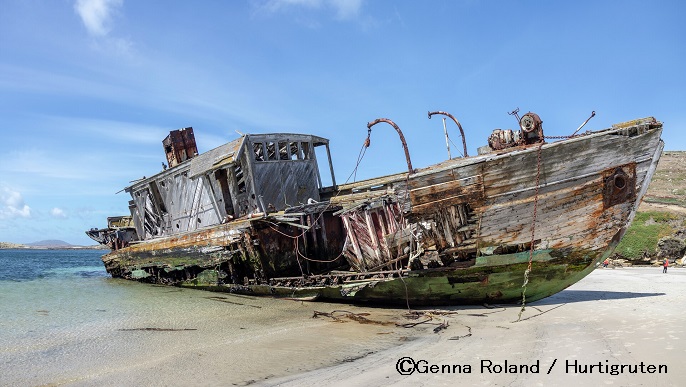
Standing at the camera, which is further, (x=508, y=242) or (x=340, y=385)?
(x=508, y=242)

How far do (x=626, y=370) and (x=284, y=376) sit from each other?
13.8 feet

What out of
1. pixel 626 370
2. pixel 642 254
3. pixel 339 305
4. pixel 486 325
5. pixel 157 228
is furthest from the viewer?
pixel 642 254

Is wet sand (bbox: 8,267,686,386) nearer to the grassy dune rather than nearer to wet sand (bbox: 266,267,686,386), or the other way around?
Answer: wet sand (bbox: 266,267,686,386)

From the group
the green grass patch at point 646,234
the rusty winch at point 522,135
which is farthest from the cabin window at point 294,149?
the green grass patch at point 646,234

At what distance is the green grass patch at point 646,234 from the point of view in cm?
2519

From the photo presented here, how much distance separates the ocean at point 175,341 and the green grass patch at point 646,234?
71.2ft

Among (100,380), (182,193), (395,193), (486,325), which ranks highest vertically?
(182,193)

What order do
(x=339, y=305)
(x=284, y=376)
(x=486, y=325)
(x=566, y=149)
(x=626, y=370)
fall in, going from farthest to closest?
(x=339, y=305) → (x=566, y=149) → (x=486, y=325) → (x=284, y=376) → (x=626, y=370)

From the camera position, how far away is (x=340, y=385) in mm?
5250

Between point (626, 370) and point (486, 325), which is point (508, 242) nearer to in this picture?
point (486, 325)

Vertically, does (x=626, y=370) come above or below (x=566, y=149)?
below

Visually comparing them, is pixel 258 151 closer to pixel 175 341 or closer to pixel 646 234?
pixel 175 341

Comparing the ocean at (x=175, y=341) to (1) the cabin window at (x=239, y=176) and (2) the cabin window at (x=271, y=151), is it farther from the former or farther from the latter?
(2) the cabin window at (x=271, y=151)

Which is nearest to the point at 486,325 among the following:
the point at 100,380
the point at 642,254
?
the point at 100,380
